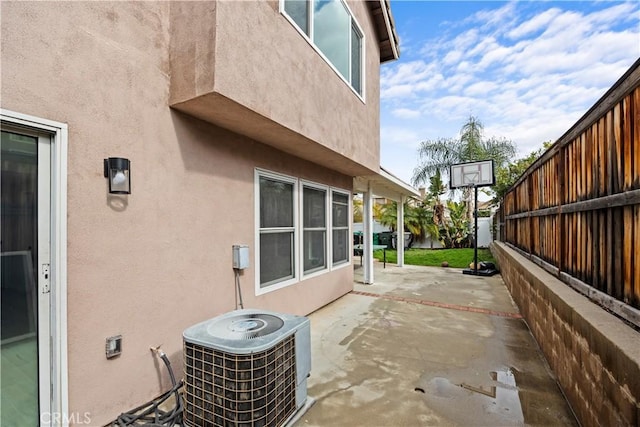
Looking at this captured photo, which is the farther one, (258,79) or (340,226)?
(340,226)

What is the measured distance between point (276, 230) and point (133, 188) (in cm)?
237

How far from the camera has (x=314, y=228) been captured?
599cm

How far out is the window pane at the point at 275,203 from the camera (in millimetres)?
4590

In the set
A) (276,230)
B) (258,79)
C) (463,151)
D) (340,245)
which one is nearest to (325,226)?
(340,245)

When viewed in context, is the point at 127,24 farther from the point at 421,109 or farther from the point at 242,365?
the point at 421,109

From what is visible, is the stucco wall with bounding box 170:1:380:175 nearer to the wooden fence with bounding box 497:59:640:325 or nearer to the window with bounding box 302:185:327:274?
the window with bounding box 302:185:327:274

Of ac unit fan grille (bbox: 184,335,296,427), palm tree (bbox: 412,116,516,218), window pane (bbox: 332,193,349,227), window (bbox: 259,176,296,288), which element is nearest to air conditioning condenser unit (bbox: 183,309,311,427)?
ac unit fan grille (bbox: 184,335,296,427)

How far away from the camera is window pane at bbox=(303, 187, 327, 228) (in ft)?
18.8

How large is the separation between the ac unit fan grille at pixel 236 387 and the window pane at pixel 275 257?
2.07 metres

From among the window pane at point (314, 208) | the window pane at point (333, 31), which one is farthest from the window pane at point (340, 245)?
the window pane at point (333, 31)

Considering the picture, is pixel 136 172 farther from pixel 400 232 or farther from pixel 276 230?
pixel 400 232

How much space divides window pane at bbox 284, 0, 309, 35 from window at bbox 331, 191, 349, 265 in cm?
339

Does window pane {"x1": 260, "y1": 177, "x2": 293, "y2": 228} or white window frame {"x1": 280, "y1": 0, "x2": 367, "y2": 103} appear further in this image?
window pane {"x1": 260, "y1": 177, "x2": 293, "y2": 228}

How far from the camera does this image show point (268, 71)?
345cm
